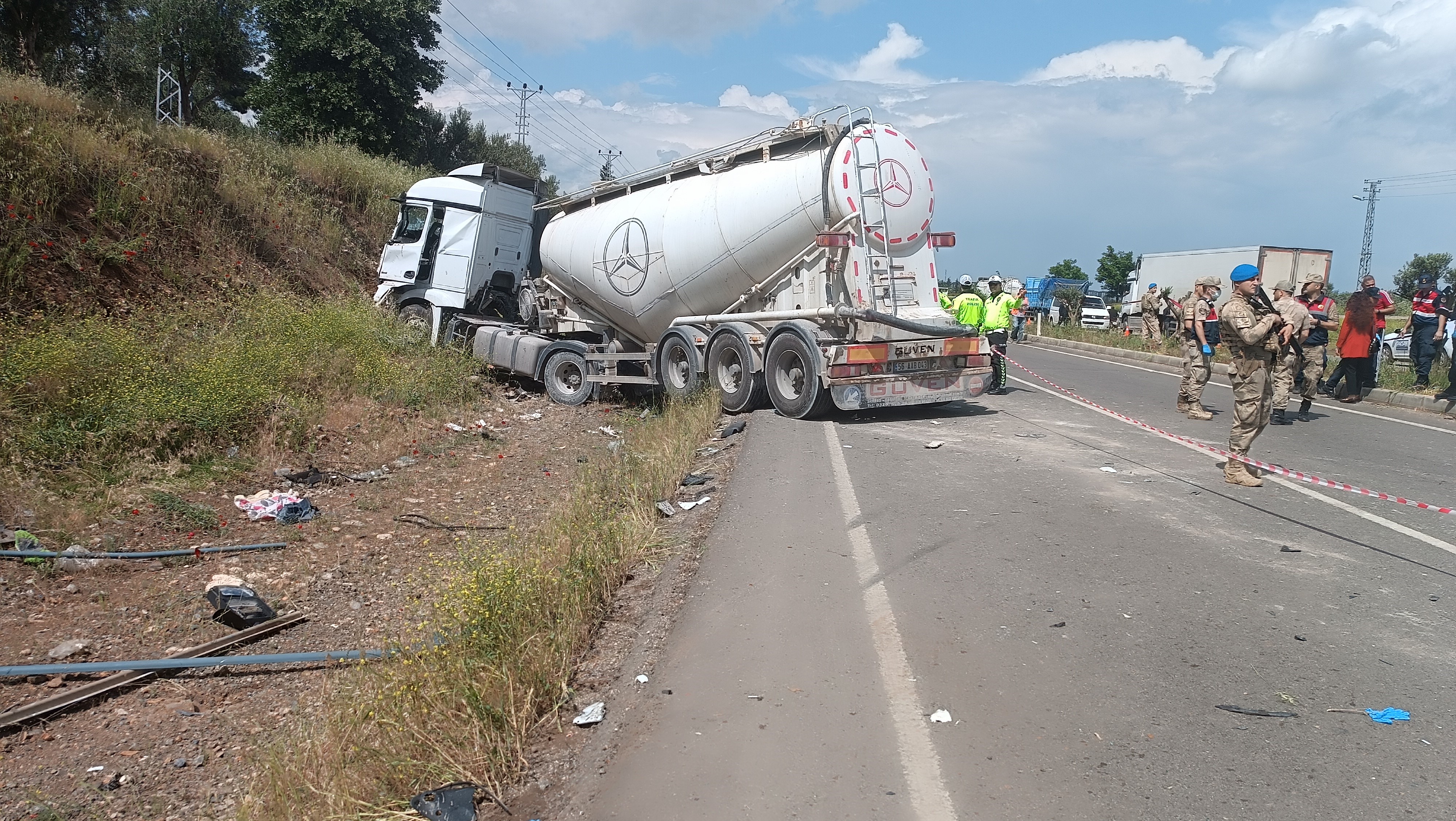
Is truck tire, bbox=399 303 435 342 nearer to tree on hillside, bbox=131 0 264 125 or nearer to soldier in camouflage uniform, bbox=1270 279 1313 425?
soldier in camouflage uniform, bbox=1270 279 1313 425

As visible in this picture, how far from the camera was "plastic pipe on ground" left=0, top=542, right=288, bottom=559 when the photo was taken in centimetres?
564

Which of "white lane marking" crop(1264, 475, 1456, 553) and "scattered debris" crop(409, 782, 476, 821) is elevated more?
"white lane marking" crop(1264, 475, 1456, 553)

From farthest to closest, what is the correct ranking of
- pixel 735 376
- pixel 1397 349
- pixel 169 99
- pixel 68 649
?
pixel 169 99
pixel 1397 349
pixel 735 376
pixel 68 649

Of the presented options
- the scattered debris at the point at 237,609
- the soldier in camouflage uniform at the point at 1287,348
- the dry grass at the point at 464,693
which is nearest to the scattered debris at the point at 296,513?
the scattered debris at the point at 237,609

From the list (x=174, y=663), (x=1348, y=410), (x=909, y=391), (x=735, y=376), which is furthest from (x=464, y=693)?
(x=1348, y=410)

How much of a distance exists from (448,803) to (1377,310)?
1329 centimetres

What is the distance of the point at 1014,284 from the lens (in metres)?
12.6

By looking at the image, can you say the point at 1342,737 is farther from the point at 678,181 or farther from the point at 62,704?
the point at 678,181

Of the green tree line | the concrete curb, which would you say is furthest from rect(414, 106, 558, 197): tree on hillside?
the concrete curb

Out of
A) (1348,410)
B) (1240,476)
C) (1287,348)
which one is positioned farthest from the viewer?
(1348,410)

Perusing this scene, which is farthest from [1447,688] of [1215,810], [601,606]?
[601,606]

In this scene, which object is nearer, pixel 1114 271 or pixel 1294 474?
pixel 1294 474

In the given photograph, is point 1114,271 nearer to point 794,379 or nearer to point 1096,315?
point 1096,315

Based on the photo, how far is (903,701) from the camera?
3461mm
